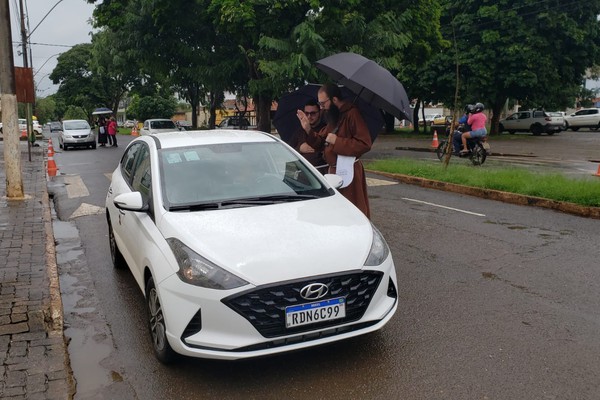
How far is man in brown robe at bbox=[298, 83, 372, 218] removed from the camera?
5.51 metres

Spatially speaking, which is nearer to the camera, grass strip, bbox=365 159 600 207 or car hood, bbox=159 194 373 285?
car hood, bbox=159 194 373 285

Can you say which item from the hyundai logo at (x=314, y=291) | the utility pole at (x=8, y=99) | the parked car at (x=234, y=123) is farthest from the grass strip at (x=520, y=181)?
the parked car at (x=234, y=123)

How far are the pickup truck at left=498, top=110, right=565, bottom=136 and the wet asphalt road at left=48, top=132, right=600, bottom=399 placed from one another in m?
28.9

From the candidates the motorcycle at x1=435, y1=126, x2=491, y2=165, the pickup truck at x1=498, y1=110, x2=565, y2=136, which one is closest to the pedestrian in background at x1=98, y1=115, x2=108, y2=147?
the motorcycle at x1=435, y1=126, x2=491, y2=165

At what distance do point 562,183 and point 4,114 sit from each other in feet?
33.3

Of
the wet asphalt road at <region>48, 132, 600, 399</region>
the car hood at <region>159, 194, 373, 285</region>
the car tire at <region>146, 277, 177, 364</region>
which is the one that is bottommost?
the wet asphalt road at <region>48, 132, 600, 399</region>

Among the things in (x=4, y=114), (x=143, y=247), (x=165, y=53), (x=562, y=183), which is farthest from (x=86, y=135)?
(x=143, y=247)

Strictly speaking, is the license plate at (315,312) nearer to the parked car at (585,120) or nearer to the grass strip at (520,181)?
the grass strip at (520,181)

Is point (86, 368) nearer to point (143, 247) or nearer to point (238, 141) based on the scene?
point (143, 247)

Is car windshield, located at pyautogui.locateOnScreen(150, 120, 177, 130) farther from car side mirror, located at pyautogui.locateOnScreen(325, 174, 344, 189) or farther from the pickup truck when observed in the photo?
car side mirror, located at pyautogui.locateOnScreen(325, 174, 344, 189)

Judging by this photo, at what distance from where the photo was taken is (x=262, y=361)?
374cm

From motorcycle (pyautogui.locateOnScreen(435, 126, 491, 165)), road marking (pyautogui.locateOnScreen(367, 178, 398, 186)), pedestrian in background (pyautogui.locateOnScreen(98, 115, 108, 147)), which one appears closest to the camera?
road marking (pyautogui.locateOnScreen(367, 178, 398, 186))

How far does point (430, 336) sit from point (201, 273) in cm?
189

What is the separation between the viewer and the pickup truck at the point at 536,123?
33344 millimetres
